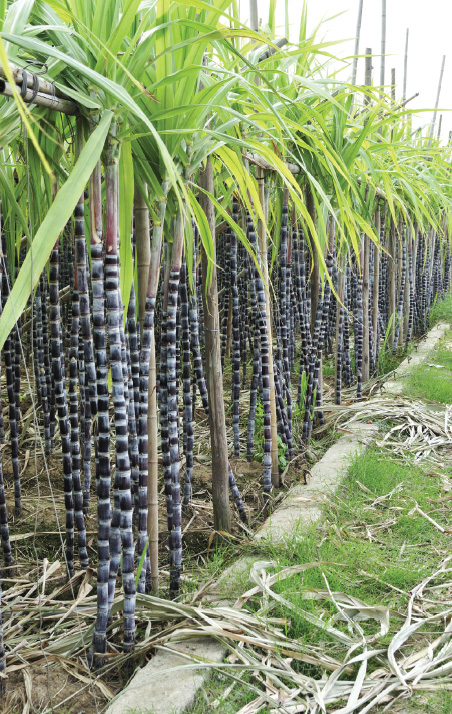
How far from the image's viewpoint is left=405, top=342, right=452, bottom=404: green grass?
9.07 feet

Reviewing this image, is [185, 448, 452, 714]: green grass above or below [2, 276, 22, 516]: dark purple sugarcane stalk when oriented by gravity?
below

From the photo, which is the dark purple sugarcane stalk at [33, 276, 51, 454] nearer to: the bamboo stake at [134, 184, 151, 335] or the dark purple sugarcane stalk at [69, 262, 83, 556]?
the dark purple sugarcane stalk at [69, 262, 83, 556]

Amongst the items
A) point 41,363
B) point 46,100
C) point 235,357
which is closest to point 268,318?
point 235,357

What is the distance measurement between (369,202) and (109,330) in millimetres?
1818

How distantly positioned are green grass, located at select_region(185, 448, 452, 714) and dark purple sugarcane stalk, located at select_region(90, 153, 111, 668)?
0.19 metres

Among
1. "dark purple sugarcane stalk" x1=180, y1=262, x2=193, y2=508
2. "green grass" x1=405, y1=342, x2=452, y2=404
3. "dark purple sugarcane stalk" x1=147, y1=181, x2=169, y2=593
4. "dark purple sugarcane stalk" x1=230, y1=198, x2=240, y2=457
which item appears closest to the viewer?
"dark purple sugarcane stalk" x1=147, y1=181, x2=169, y2=593

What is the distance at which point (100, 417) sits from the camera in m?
0.95

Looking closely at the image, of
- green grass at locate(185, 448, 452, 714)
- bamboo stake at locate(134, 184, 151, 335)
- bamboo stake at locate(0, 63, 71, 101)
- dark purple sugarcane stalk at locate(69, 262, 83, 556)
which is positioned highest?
bamboo stake at locate(0, 63, 71, 101)

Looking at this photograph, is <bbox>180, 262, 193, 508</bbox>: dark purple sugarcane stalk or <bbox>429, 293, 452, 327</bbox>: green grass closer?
→ <bbox>180, 262, 193, 508</bbox>: dark purple sugarcane stalk

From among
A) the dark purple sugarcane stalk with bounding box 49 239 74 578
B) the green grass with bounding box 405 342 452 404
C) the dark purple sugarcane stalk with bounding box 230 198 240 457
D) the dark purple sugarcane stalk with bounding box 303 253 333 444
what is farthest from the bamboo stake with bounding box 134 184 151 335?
the green grass with bounding box 405 342 452 404

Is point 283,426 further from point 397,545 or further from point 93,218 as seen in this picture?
point 93,218

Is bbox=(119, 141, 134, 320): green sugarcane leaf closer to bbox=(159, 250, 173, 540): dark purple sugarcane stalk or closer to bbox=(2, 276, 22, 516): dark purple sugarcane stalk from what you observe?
bbox=(159, 250, 173, 540): dark purple sugarcane stalk

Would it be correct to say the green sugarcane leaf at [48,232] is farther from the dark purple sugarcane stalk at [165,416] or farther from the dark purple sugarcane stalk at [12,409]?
the dark purple sugarcane stalk at [12,409]

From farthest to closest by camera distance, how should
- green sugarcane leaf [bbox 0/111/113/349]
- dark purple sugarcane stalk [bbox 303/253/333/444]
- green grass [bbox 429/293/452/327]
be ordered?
green grass [bbox 429/293/452/327] < dark purple sugarcane stalk [bbox 303/253/333/444] < green sugarcane leaf [bbox 0/111/113/349]
